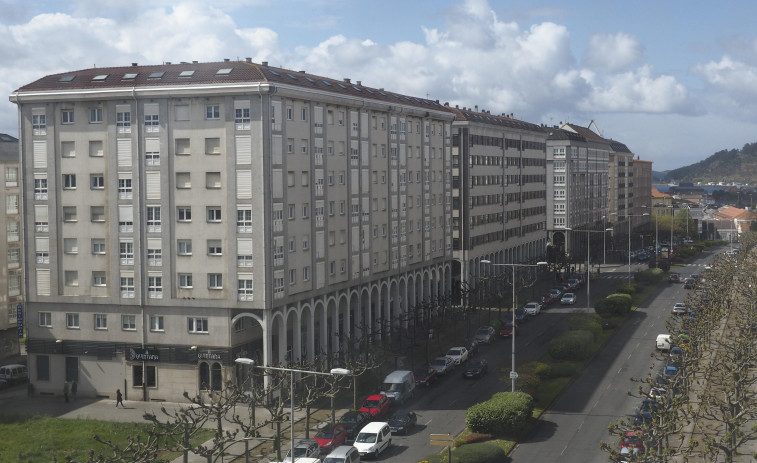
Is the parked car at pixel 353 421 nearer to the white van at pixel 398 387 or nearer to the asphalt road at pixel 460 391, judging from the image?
the asphalt road at pixel 460 391

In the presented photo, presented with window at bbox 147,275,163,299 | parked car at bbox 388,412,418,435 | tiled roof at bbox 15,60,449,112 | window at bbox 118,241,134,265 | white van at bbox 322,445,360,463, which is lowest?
parked car at bbox 388,412,418,435

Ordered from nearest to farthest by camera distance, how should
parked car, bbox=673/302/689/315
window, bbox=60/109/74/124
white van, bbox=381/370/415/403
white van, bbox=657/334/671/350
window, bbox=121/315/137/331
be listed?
1. white van, bbox=381/370/415/403
2. window, bbox=121/315/137/331
3. window, bbox=60/109/74/124
4. white van, bbox=657/334/671/350
5. parked car, bbox=673/302/689/315

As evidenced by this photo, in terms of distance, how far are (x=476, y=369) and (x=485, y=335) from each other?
17.1m

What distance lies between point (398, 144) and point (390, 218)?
8.35 meters

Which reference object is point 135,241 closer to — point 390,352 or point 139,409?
point 139,409

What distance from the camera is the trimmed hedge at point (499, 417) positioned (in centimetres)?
6144

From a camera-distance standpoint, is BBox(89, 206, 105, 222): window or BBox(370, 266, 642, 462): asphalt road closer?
BBox(370, 266, 642, 462): asphalt road

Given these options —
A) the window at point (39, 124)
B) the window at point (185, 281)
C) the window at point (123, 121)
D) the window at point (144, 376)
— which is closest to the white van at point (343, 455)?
the window at point (144, 376)

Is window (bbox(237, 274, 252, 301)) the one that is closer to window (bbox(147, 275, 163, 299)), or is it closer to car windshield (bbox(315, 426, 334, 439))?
window (bbox(147, 275, 163, 299))

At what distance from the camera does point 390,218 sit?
329 feet

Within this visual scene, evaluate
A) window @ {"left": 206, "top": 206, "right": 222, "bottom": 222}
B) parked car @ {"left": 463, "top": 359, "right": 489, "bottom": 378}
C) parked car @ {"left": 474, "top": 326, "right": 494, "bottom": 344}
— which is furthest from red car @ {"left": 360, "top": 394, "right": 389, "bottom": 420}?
parked car @ {"left": 474, "top": 326, "right": 494, "bottom": 344}

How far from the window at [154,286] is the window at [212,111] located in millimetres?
13391

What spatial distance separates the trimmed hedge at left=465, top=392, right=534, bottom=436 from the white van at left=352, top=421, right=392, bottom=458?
609 centimetres

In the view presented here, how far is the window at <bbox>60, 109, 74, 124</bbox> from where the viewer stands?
77.7m
